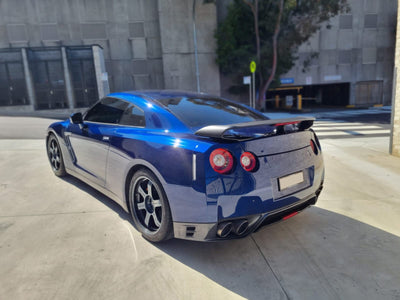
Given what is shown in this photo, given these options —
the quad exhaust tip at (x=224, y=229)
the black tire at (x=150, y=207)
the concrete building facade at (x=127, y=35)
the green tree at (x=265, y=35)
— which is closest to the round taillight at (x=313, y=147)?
the quad exhaust tip at (x=224, y=229)

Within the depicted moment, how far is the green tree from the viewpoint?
21.5 m

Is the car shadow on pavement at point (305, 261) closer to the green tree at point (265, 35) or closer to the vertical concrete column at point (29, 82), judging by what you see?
the green tree at point (265, 35)

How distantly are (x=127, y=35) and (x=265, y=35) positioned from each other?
12.7 meters

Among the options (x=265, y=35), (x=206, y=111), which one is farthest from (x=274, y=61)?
(x=206, y=111)

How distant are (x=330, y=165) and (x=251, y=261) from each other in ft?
12.3

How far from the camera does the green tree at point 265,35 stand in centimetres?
2147

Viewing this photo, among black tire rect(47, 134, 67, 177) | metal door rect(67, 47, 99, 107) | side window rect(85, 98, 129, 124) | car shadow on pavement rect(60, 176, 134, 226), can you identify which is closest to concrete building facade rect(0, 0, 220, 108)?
metal door rect(67, 47, 99, 107)

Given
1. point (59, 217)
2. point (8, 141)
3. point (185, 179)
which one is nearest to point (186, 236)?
point (185, 179)

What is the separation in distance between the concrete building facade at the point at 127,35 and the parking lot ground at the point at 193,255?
21656 mm

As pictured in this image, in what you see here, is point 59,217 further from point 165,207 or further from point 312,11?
point 312,11

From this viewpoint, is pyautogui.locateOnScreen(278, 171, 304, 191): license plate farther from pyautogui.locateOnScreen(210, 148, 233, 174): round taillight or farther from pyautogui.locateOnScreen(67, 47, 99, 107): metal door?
pyautogui.locateOnScreen(67, 47, 99, 107): metal door

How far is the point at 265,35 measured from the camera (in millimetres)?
23047

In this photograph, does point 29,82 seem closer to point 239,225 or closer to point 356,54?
point 239,225

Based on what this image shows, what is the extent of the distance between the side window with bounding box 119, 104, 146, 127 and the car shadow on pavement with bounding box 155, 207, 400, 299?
1279 mm
